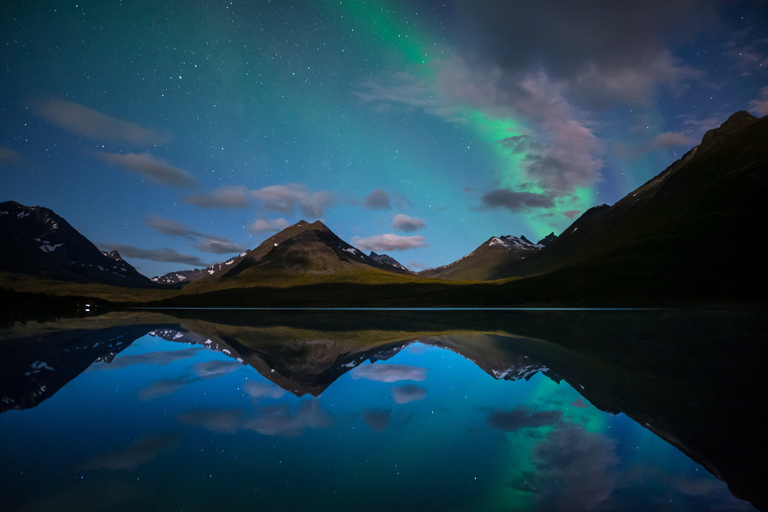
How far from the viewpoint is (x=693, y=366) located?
14.8 m

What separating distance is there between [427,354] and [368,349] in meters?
3.80

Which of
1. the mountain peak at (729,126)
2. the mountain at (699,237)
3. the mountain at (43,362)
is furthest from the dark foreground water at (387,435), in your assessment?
the mountain peak at (729,126)

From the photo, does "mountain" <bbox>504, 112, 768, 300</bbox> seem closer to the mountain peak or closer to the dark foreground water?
the mountain peak

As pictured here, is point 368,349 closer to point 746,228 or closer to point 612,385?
point 612,385

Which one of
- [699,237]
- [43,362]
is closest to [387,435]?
[43,362]

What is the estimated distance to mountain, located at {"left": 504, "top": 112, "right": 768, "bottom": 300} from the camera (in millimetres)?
96875

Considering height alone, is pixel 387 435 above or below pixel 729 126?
below

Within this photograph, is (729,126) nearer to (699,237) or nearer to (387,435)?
(699,237)

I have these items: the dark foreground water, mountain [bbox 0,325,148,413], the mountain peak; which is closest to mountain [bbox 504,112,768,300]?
the mountain peak

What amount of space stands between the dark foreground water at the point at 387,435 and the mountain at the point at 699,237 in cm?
10522

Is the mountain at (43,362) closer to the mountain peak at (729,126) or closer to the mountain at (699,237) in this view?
the mountain at (699,237)

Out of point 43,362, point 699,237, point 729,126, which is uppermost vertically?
point 729,126

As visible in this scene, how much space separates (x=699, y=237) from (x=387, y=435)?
15310 centimetres

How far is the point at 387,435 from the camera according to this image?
8453mm
